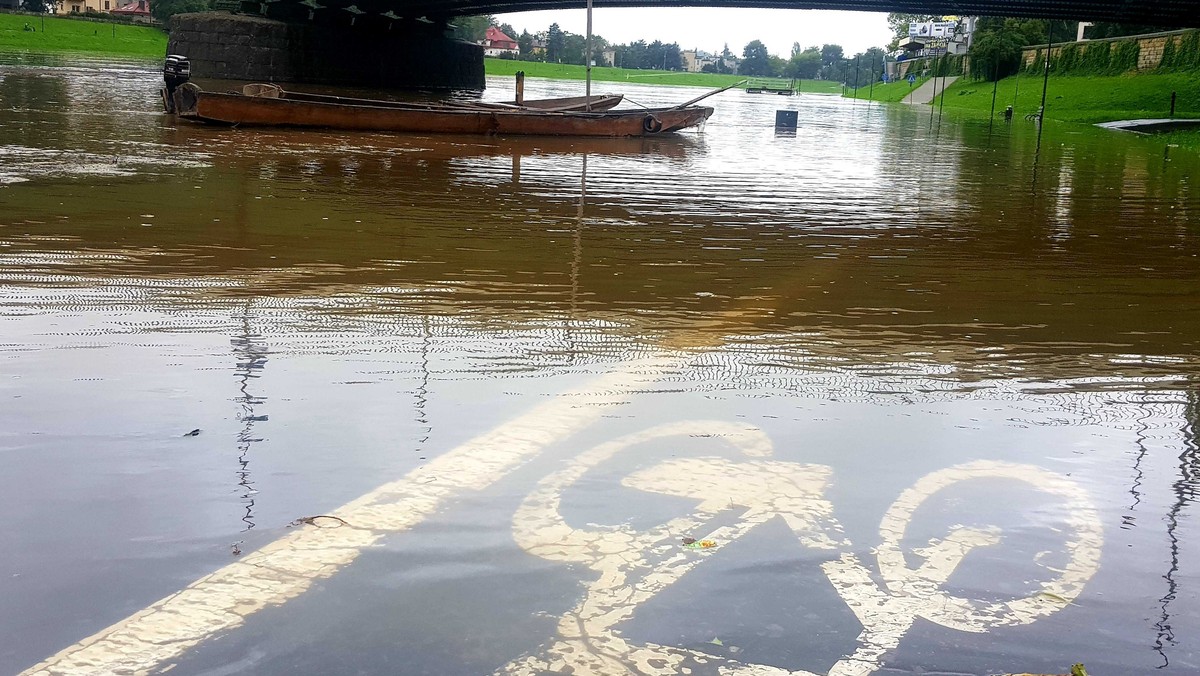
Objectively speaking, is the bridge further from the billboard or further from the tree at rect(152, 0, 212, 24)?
the billboard

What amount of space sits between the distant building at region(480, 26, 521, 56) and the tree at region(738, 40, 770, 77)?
44361mm

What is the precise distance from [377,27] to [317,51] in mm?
4686

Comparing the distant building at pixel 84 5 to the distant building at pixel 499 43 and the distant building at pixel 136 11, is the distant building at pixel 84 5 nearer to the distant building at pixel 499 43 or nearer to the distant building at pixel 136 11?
the distant building at pixel 136 11

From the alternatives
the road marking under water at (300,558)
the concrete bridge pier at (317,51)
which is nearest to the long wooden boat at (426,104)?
the concrete bridge pier at (317,51)

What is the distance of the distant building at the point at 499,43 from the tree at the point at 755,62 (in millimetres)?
44361

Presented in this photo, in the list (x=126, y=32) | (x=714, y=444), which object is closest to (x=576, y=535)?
(x=714, y=444)

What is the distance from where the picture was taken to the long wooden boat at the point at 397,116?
2102 cm

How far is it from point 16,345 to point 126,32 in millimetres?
78231

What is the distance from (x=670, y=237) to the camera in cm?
997

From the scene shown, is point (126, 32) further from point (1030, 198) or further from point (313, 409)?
point (313, 409)

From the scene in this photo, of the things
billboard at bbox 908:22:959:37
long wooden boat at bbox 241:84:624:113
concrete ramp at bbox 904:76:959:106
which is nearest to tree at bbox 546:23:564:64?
billboard at bbox 908:22:959:37

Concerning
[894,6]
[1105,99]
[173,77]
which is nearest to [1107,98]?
A: [1105,99]

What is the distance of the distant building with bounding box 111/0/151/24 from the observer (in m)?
89.1

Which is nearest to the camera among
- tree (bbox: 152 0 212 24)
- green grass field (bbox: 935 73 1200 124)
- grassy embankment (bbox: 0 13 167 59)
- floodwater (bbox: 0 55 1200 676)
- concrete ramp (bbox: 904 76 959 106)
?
floodwater (bbox: 0 55 1200 676)
